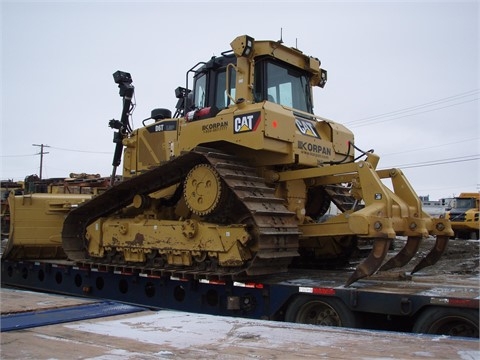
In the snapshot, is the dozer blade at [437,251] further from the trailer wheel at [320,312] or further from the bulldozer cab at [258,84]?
the bulldozer cab at [258,84]

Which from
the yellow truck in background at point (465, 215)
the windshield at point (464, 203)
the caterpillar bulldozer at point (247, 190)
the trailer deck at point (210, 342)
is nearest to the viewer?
the trailer deck at point (210, 342)

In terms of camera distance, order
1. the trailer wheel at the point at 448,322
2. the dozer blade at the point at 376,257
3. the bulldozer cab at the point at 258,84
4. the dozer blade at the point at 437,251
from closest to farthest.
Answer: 1. the trailer wheel at the point at 448,322
2. the dozer blade at the point at 376,257
3. the dozer blade at the point at 437,251
4. the bulldozer cab at the point at 258,84

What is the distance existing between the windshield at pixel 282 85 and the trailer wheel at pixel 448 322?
3.92m

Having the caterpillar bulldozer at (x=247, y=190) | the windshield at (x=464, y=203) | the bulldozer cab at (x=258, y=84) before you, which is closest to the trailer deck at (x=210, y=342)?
the caterpillar bulldozer at (x=247, y=190)

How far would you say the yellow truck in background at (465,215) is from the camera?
23516 mm

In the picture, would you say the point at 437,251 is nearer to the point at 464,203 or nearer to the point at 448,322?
the point at 448,322

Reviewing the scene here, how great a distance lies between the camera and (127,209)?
9266 mm

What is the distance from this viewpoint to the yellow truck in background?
23516mm

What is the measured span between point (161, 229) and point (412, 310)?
3.96m

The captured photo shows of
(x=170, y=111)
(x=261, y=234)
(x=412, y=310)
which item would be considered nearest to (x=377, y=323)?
(x=412, y=310)

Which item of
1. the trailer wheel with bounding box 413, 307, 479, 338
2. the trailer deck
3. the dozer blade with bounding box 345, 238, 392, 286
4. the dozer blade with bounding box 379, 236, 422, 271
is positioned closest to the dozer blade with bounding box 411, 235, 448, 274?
the dozer blade with bounding box 379, 236, 422, 271

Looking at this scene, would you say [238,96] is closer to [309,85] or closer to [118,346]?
[309,85]

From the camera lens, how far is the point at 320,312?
6.38 meters

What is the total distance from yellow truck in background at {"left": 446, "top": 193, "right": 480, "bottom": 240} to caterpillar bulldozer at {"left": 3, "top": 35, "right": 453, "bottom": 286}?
637 inches
